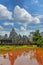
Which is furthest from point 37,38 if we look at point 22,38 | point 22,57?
point 22,57

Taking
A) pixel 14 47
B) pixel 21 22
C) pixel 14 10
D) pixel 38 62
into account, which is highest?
pixel 14 10

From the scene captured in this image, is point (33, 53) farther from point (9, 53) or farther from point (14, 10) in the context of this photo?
point (14, 10)

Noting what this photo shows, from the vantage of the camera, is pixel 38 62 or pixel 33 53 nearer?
pixel 38 62

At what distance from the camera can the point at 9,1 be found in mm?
4465

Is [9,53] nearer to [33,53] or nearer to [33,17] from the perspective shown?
[33,53]

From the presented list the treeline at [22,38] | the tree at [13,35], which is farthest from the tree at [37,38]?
the tree at [13,35]

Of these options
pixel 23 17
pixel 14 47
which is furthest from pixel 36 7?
pixel 14 47

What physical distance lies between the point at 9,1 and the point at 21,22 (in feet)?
1.87

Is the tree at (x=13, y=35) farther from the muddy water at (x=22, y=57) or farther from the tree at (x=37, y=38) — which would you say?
the tree at (x=37, y=38)

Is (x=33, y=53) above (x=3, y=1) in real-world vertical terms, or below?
below

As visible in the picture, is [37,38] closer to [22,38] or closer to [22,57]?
[22,38]

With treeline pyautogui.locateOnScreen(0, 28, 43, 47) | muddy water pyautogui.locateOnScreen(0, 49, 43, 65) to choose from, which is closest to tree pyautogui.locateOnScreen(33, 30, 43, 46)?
treeline pyautogui.locateOnScreen(0, 28, 43, 47)

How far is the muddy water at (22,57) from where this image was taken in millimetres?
4320

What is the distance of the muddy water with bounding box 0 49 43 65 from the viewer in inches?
170
